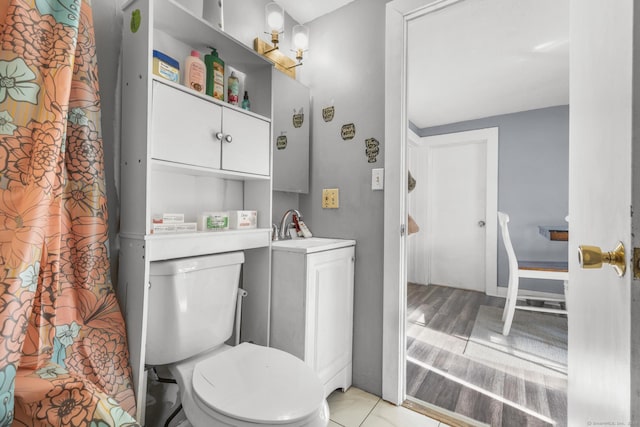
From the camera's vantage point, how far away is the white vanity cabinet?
1379 millimetres

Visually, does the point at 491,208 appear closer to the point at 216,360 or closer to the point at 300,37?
the point at 300,37

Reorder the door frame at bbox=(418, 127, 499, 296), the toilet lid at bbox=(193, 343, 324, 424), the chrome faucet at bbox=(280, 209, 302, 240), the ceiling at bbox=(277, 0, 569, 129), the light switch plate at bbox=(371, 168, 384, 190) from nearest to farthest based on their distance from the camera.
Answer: the toilet lid at bbox=(193, 343, 324, 424) < the light switch plate at bbox=(371, 168, 384, 190) < the chrome faucet at bbox=(280, 209, 302, 240) < the ceiling at bbox=(277, 0, 569, 129) < the door frame at bbox=(418, 127, 499, 296)

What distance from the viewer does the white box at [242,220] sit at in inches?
54.4

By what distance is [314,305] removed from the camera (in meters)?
1.42

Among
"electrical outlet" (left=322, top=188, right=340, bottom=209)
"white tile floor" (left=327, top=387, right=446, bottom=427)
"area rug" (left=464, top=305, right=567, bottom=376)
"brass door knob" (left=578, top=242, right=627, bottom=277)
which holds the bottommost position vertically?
"white tile floor" (left=327, top=387, right=446, bottom=427)

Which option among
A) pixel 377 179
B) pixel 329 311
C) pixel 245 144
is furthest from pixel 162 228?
pixel 377 179

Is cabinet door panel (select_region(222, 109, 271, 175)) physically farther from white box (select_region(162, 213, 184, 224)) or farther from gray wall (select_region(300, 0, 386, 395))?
gray wall (select_region(300, 0, 386, 395))

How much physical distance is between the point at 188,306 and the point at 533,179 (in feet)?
13.2

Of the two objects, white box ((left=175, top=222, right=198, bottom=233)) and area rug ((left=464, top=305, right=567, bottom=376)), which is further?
area rug ((left=464, top=305, right=567, bottom=376))

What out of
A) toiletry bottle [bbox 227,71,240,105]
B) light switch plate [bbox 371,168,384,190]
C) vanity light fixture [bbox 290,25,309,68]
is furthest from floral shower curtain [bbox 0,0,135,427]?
light switch plate [bbox 371,168,384,190]

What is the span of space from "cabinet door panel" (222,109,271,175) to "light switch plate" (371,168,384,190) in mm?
600

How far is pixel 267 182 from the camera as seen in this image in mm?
1511

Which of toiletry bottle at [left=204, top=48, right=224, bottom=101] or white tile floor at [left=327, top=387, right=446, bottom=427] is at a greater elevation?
toiletry bottle at [left=204, top=48, right=224, bottom=101]

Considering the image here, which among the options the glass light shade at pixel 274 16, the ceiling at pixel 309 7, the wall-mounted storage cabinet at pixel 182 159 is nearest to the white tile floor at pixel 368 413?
the wall-mounted storage cabinet at pixel 182 159
